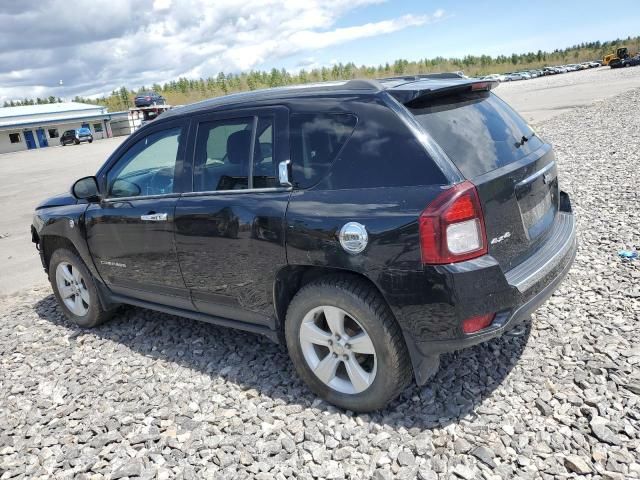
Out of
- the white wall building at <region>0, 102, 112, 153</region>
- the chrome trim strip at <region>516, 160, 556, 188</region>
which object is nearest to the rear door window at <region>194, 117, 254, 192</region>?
the chrome trim strip at <region>516, 160, 556, 188</region>

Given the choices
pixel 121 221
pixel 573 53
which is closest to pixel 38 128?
pixel 121 221

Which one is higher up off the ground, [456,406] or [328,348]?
[328,348]

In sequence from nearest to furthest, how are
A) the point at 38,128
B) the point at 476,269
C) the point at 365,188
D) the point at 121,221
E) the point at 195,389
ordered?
the point at 476,269 < the point at 365,188 < the point at 195,389 < the point at 121,221 < the point at 38,128

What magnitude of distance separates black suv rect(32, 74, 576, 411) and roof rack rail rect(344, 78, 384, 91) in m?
0.01

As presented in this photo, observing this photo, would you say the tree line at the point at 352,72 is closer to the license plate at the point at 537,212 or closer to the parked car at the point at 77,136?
the parked car at the point at 77,136

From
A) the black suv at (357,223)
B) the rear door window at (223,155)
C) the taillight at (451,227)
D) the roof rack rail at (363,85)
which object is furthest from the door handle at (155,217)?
the taillight at (451,227)

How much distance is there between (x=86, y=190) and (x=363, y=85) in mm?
2661

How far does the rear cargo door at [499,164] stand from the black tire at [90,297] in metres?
3.39

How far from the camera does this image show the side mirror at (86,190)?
4453 mm

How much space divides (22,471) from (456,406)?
8.51 feet

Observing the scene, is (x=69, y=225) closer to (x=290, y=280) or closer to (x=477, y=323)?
(x=290, y=280)

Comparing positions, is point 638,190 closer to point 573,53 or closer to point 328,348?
point 328,348

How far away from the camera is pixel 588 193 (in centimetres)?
747

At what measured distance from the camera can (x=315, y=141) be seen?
10.4 ft
